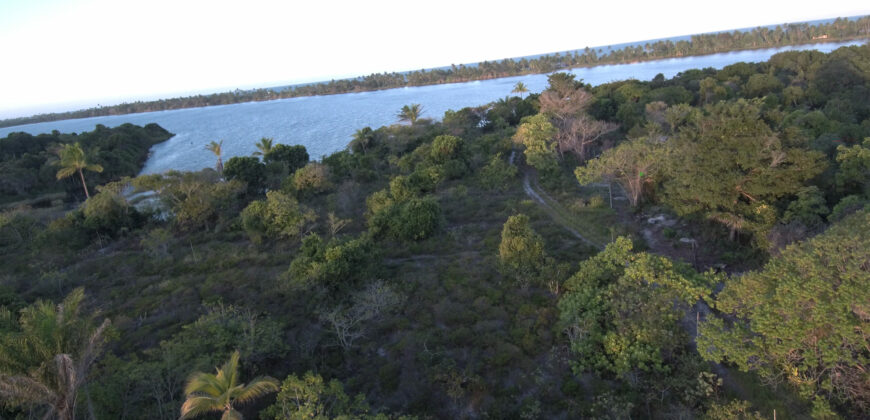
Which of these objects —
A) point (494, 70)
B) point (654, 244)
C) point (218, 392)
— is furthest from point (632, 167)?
point (494, 70)

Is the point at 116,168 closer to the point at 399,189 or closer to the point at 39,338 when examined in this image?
the point at 399,189

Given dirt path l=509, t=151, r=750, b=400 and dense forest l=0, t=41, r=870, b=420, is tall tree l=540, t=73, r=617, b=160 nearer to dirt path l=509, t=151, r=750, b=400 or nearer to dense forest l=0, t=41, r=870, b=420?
dense forest l=0, t=41, r=870, b=420

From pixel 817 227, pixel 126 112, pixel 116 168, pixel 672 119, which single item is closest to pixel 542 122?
pixel 672 119

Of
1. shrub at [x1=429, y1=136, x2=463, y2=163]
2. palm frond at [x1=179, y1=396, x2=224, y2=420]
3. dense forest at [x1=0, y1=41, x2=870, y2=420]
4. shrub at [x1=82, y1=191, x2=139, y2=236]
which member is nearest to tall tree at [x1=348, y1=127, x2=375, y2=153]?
dense forest at [x1=0, y1=41, x2=870, y2=420]

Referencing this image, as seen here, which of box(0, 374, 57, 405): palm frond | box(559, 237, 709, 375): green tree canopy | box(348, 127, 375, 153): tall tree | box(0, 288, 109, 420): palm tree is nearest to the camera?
box(0, 374, 57, 405): palm frond

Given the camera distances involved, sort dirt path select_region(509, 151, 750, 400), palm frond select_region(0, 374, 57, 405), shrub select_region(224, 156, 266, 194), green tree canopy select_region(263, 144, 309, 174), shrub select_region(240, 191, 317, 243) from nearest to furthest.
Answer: palm frond select_region(0, 374, 57, 405) < dirt path select_region(509, 151, 750, 400) < shrub select_region(240, 191, 317, 243) < shrub select_region(224, 156, 266, 194) < green tree canopy select_region(263, 144, 309, 174)

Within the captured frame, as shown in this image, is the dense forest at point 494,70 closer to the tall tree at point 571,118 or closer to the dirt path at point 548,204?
the tall tree at point 571,118

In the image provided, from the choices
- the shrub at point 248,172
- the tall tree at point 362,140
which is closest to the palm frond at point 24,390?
the shrub at point 248,172
